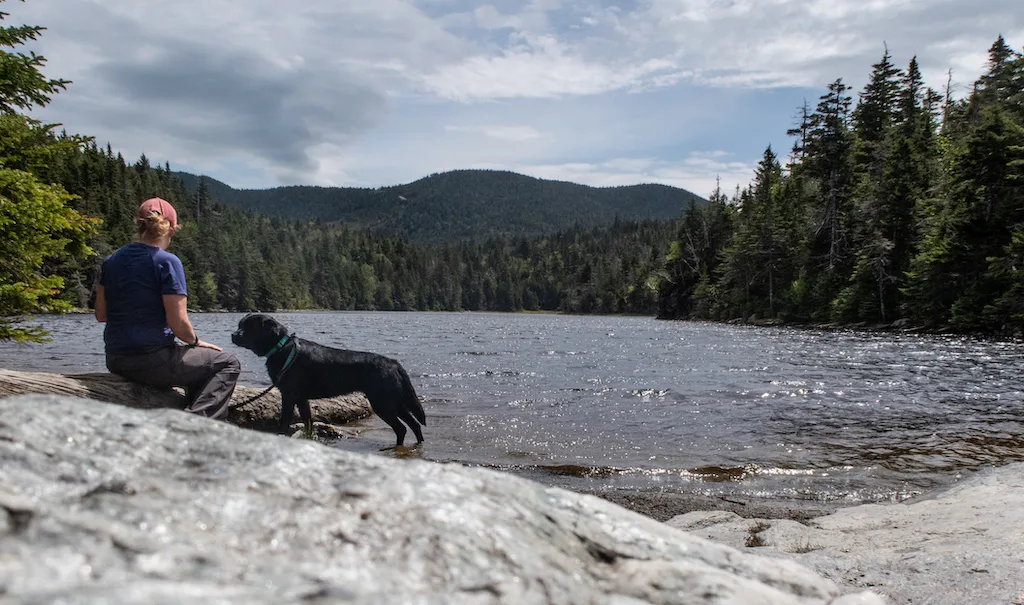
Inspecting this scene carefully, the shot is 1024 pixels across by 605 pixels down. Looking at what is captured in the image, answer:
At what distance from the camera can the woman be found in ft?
17.1

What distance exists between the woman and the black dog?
2.29 metres

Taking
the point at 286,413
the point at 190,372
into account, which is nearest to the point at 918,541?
the point at 190,372

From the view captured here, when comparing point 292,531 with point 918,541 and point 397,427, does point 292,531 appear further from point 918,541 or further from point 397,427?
point 397,427

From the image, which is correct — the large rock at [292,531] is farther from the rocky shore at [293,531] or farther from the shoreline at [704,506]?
the shoreline at [704,506]

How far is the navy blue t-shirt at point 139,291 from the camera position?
5207 millimetres

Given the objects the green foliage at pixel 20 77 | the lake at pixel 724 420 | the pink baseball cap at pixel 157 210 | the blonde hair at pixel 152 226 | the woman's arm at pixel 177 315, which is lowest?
the lake at pixel 724 420

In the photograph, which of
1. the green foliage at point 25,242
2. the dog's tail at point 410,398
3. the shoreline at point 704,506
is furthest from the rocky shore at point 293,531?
the green foliage at point 25,242

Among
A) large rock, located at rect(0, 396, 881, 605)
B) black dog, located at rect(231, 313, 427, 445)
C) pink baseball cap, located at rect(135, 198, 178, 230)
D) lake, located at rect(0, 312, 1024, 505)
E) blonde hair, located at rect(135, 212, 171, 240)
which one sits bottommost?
lake, located at rect(0, 312, 1024, 505)

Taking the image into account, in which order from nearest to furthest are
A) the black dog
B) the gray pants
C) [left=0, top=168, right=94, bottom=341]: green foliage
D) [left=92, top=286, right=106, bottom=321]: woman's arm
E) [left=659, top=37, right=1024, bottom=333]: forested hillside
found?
[left=92, top=286, right=106, bottom=321]: woman's arm < the gray pants < the black dog < [left=0, top=168, right=94, bottom=341]: green foliage < [left=659, top=37, right=1024, bottom=333]: forested hillside

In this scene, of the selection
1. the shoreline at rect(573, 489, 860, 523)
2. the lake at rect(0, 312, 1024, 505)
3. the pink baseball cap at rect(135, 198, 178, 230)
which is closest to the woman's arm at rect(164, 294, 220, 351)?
the pink baseball cap at rect(135, 198, 178, 230)

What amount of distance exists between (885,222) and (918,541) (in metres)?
47.1

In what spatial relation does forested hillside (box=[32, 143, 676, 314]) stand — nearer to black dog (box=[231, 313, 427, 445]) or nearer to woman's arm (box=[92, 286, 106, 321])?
black dog (box=[231, 313, 427, 445])

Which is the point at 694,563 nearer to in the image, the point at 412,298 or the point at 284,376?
the point at 284,376

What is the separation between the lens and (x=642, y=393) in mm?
15359
